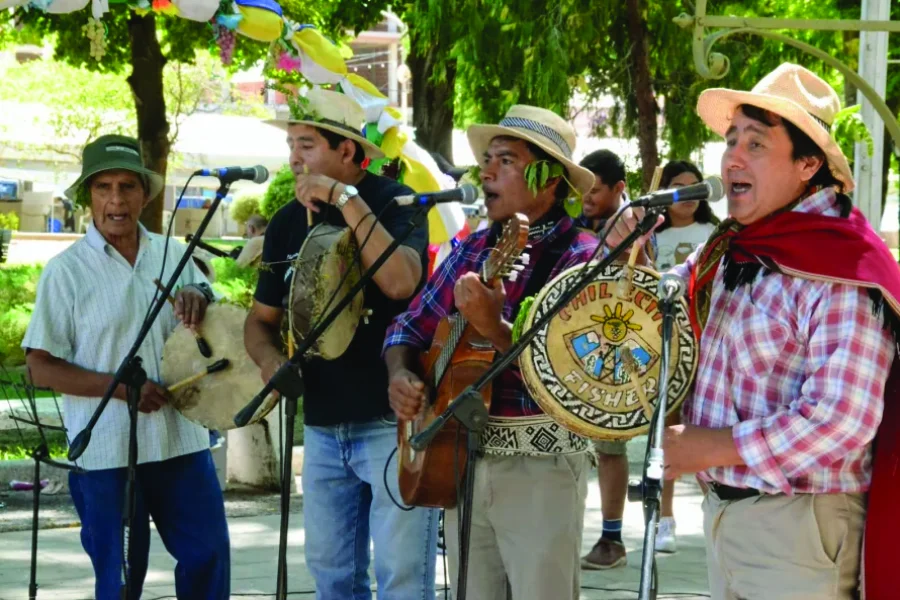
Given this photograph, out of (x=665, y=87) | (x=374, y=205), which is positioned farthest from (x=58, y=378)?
(x=665, y=87)

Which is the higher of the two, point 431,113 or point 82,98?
point 82,98

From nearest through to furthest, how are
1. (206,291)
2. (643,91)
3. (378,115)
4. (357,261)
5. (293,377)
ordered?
(293,377), (357,261), (206,291), (378,115), (643,91)

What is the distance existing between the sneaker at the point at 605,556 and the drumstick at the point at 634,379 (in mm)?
3547

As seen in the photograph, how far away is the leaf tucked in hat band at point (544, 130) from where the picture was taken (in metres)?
4.05

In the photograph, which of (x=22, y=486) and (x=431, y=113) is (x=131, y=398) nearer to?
(x=22, y=486)

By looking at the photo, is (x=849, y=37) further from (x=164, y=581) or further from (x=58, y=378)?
(x=58, y=378)

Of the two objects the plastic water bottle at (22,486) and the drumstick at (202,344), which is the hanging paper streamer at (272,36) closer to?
the drumstick at (202,344)

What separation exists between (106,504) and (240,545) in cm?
260

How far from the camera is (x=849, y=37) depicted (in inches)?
Answer: 561

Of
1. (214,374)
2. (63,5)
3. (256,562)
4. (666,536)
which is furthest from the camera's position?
(666,536)

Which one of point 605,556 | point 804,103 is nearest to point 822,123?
point 804,103

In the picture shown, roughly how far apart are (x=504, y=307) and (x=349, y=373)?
758 mm

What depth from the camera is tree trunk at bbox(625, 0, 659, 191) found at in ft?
30.2

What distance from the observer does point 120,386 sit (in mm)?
4688
